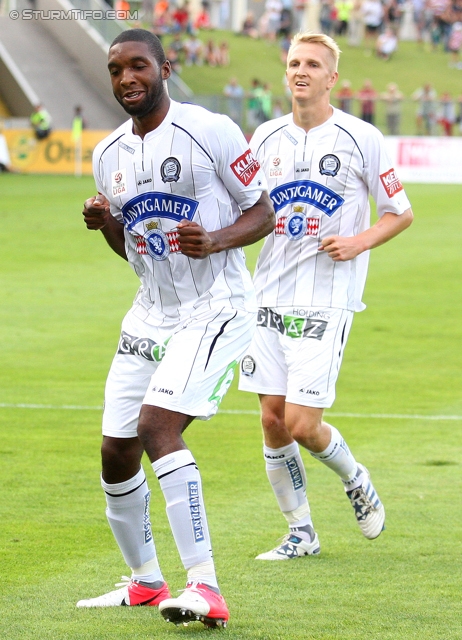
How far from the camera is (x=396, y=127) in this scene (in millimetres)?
39875

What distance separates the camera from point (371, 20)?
179 feet

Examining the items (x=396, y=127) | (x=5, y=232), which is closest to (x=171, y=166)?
(x=5, y=232)

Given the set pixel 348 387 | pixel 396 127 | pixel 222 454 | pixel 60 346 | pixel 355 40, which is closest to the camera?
pixel 222 454

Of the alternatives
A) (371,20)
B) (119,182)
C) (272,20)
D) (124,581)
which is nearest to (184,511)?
(124,581)

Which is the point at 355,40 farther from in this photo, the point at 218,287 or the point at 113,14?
the point at 218,287

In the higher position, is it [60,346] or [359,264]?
[359,264]

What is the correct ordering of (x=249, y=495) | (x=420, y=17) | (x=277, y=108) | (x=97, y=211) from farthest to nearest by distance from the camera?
(x=420, y=17), (x=277, y=108), (x=249, y=495), (x=97, y=211)

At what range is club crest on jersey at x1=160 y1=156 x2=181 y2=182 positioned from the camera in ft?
15.9

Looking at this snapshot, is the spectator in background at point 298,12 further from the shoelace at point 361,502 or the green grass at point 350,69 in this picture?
the shoelace at point 361,502

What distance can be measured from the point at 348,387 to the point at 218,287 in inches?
228

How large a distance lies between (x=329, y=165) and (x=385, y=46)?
164 ft

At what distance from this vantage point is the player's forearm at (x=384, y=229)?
6.00 metres

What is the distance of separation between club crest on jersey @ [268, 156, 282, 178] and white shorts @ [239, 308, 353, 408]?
72cm

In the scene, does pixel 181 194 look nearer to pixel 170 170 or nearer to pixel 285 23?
pixel 170 170
